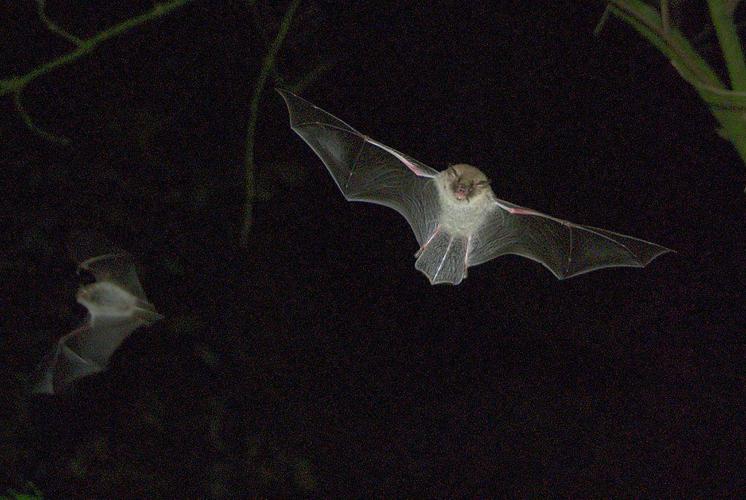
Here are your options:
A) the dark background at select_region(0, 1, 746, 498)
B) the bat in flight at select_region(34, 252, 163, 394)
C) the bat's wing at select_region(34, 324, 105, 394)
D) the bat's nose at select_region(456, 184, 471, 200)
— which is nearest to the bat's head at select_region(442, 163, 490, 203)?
the bat's nose at select_region(456, 184, 471, 200)

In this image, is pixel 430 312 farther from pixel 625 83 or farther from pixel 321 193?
pixel 625 83

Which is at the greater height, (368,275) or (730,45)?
(368,275)

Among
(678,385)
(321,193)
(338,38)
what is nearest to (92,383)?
(321,193)


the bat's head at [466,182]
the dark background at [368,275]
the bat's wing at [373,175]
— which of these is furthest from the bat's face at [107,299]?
the bat's head at [466,182]

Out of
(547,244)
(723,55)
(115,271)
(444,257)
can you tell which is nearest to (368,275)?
(444,257)

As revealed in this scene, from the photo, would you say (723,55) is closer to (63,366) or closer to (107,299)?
(107,299)

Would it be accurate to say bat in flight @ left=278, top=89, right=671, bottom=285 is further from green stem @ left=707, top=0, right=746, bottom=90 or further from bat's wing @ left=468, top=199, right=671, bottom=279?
green stem @ left=707, top=0, right=746, bottom=90
